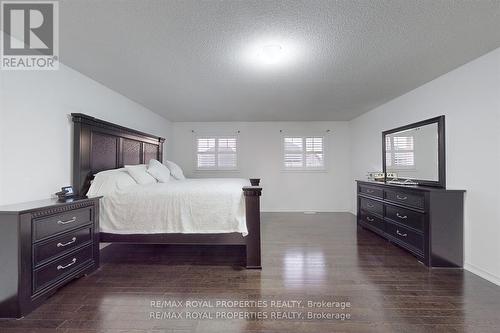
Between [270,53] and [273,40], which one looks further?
[270,53]

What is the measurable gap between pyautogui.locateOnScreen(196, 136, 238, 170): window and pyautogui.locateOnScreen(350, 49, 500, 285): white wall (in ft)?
13.4

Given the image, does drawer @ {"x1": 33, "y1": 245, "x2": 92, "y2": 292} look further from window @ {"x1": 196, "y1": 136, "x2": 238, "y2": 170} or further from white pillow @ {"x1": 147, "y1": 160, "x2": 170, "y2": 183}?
window @ {"x1": 196, "y1": 136, "x2": 238, "y2": 170}

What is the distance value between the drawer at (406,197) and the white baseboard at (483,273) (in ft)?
2.51

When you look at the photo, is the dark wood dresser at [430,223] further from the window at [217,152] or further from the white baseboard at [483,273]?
the window at [217,152]

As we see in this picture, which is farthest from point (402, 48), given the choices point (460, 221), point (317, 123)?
point (317, 123)

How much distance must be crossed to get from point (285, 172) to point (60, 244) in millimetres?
4698

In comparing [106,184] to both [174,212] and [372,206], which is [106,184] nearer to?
[174,212]

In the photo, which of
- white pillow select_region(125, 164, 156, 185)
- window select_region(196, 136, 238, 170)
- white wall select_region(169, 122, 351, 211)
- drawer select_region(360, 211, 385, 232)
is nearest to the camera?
white pillow select_region(125, 164, 156, 185)

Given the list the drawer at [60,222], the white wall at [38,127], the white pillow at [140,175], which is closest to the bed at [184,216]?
the white wall at [38,127]

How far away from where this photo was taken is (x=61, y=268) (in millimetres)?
2027

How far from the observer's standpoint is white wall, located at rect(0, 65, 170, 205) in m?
2.01

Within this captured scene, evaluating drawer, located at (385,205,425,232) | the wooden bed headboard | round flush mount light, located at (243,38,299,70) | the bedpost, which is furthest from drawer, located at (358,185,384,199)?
the wooden bed headboard

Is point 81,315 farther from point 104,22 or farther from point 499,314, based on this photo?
point 499,314

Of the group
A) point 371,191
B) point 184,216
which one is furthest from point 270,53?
point 371,191
